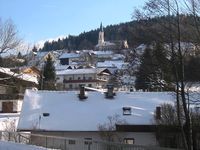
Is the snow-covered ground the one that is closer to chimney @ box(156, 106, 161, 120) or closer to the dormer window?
chimney @ box(156, 106, 161, 120)

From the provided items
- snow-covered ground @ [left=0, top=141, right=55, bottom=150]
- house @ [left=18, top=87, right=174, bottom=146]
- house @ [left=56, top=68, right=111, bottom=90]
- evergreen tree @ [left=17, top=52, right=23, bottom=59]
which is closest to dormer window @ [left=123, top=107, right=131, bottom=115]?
house @ [left=18, top=87, right=174, bottom=146]

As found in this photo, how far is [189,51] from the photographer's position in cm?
2098

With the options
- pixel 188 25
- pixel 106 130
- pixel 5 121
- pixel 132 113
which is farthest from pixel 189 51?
pixel 5 121

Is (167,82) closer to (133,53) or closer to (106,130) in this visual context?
(133,53)

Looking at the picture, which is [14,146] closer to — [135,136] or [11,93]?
[135,136]

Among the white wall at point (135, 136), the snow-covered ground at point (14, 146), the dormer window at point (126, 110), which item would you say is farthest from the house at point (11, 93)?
the snow-covered ground at point (14, 146)

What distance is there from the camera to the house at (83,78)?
462 ft

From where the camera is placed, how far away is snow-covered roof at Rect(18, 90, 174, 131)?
42750mm

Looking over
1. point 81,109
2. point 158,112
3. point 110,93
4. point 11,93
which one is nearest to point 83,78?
point 11,93

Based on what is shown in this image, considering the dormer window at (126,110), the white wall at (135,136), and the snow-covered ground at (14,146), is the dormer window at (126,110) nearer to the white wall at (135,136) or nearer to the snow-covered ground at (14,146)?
the white wall at (135,136)

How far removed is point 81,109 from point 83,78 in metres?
96.9

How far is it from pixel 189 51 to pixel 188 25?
1.42 metres

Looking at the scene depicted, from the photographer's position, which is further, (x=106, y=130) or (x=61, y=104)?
(x=61, y=104)

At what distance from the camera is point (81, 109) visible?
4553cm
